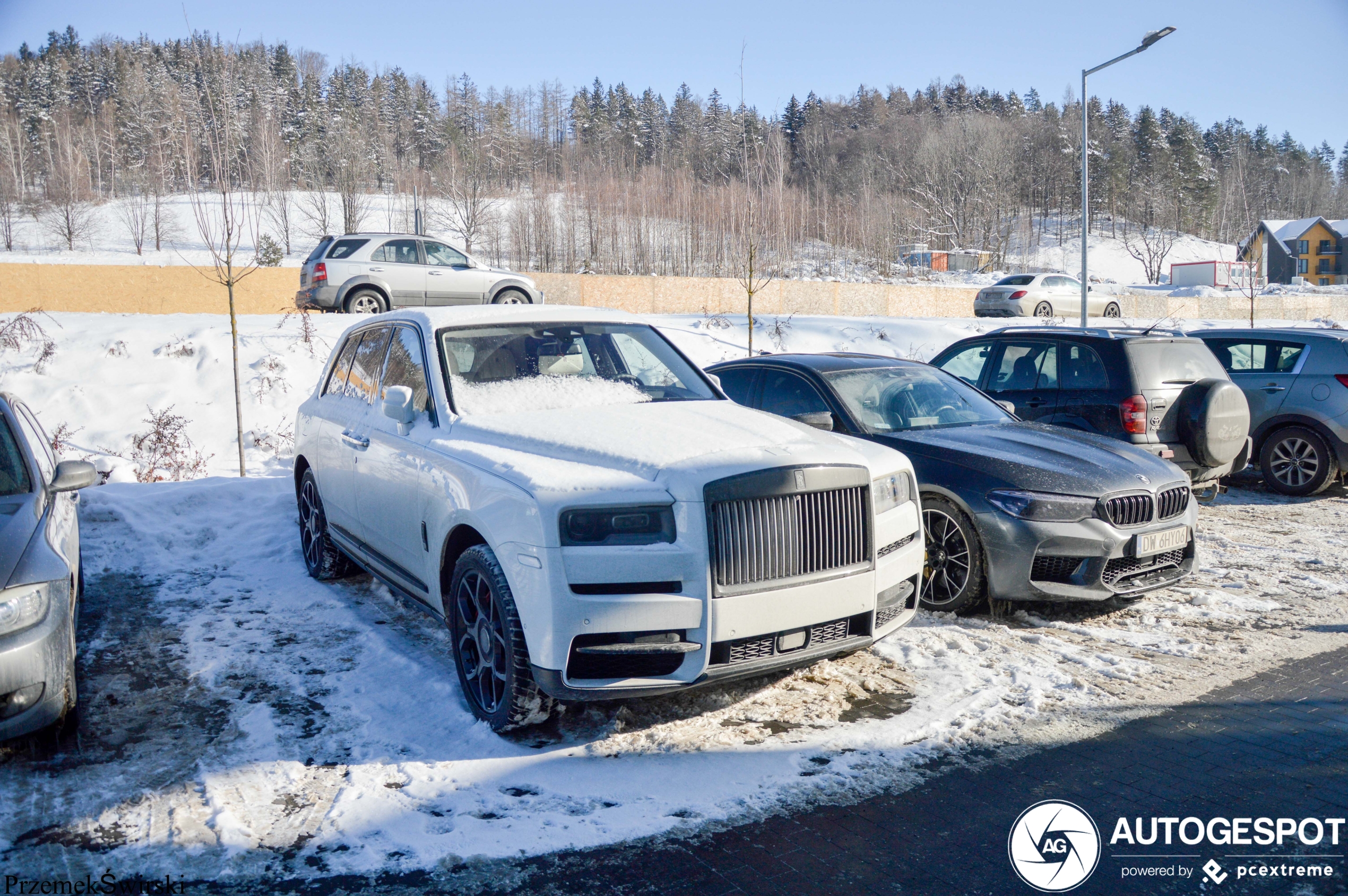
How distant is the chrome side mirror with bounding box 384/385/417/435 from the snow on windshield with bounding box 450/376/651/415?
0.25m

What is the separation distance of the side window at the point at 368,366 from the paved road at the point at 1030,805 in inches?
137

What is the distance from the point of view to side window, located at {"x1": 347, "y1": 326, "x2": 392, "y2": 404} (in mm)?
5535

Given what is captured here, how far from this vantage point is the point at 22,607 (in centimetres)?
362

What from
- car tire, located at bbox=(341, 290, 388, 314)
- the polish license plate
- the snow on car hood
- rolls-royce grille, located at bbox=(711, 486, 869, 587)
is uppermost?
car tire, located at bbox=(341, 290, 388, 314)

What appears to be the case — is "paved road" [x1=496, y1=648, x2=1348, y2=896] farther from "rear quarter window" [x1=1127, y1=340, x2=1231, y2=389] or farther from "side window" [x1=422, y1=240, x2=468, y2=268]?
"side window" [x1=422, y1=240, x2=468, y2=268]

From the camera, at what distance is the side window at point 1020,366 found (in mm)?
8211

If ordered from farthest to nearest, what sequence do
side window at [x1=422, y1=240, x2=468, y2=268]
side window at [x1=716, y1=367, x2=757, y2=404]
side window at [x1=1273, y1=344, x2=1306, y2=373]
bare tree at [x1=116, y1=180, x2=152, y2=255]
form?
1. bare tree at [x1=116, y1=180, x2=152, y2=255]
2. side window at [x1=422, y1=240, x2=468, y2=268]
3. side window at [x1=1273, y1=344, x2=1306, y2=373]
4. side window at [x1=716, y1=367, x2=757, y2=404]

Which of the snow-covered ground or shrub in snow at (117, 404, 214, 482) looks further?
shrub in snow at (117, 404, 214, 482)

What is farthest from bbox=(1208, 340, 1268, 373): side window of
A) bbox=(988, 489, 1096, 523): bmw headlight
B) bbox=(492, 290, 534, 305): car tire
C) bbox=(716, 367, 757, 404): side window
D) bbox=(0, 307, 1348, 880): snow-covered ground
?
bbox=(492, 290, 534, 305): car tire

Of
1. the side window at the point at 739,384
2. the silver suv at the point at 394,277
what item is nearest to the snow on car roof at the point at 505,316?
the side window at the point at 739,384

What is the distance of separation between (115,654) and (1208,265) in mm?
72037

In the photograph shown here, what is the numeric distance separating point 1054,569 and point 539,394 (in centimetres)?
318

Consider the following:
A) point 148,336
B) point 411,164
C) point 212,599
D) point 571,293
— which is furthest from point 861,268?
point 212,599

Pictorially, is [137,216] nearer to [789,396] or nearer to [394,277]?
[394,277]
